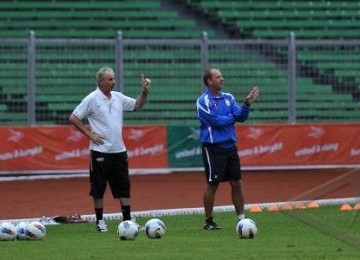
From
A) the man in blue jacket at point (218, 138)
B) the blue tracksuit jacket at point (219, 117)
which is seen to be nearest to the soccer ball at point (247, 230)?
the man in blue jacket at point (218, 138)

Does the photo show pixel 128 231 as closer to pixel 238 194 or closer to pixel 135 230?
pixel 135 230

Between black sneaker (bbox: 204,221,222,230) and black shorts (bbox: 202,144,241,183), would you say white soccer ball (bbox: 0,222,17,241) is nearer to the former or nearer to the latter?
black sneaker (bbox: 204,221,222,230)

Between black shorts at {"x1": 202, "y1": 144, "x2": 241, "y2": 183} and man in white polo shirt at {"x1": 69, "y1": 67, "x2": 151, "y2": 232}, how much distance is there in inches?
42.4

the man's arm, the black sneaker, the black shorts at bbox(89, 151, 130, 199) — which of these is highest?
the man's arm

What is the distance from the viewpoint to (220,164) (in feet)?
48.4

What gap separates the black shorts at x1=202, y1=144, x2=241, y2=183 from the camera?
14.7 meters

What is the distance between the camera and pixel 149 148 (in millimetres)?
25000

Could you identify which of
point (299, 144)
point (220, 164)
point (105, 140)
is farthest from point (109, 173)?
point (299, 144)

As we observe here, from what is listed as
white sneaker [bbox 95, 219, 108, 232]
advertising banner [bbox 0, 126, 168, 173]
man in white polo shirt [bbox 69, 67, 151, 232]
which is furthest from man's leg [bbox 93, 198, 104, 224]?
advertising banner [bbox 0, 126, 168, 173]

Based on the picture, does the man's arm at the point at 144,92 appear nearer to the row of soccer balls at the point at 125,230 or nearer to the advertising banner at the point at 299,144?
the row of soccer balls at the point at 125,230

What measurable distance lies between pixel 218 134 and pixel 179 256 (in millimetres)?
3858

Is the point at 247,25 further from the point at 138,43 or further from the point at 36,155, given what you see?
the point at 36,155

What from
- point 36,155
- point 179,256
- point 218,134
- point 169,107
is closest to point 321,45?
point 169,107

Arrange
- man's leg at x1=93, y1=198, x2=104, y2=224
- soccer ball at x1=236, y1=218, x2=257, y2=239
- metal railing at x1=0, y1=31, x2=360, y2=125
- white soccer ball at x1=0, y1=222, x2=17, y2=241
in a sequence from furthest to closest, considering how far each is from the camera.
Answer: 1. metal railing at x1=0, y1=31, x2=360, y2=125
2. man's leg at x1=93, y1=198, x2=104, y2=224
3. white soccer ball at x1=0, y1=222, x2=17, y2=241
4. soccer ball at x1=236, y1=218, x2=257, y2=239
